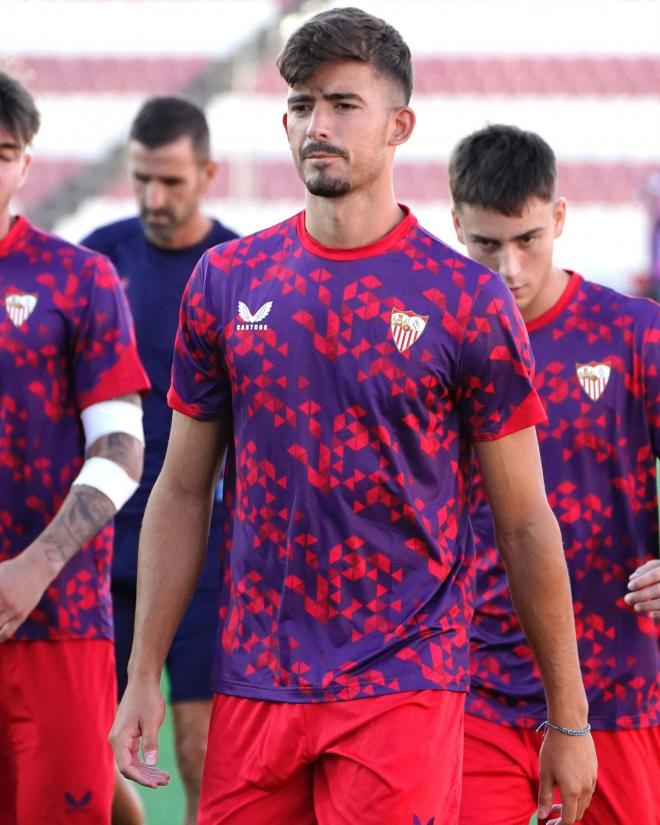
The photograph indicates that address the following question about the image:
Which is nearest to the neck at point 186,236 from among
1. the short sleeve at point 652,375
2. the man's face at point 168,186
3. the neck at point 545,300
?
the man's face at point 168,186

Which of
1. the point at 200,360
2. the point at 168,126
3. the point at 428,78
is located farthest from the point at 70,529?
the point at 428,78

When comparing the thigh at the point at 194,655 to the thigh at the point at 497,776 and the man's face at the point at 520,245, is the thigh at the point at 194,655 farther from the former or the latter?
the man's face at the point at 520,245

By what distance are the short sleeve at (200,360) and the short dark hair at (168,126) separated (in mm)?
2666

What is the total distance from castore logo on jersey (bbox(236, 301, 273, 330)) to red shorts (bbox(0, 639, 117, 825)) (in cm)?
115

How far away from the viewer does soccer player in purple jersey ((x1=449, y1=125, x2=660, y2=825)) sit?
130 inches

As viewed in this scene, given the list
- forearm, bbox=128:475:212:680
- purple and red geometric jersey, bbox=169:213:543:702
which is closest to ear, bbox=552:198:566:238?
purple and red geometric jersey, bbox=169:213:543:702

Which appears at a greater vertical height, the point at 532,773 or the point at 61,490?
the point at 61,490

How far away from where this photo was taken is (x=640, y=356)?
3307mm

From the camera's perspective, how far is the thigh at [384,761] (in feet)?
8.11

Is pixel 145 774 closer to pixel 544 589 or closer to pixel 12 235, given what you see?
pixel 544 589

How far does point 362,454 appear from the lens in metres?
2.54

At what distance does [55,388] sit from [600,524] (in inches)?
49.1

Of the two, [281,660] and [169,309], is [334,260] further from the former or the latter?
[169,309]

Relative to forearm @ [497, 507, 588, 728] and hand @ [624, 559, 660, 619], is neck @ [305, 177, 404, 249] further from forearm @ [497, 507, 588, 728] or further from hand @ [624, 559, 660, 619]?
hand @ [624, 559, 660, 619]
